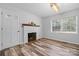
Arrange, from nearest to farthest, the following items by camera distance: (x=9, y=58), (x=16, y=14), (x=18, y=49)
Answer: (x=9, y=58)
(x=16, y=14)
(x=18, y=49)

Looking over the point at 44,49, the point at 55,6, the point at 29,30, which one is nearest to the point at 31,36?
the point at 29,30

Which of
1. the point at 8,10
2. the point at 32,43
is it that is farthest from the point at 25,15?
the point at 32,43

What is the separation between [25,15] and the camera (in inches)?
93.0

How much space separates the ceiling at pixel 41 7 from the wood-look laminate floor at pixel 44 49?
0.84m

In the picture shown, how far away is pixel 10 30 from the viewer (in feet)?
7.55

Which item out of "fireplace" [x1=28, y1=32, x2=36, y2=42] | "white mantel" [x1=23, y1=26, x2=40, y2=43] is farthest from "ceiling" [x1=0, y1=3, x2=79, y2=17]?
"fireplace" [x1=28, y1=32, x2=36, y2=42]

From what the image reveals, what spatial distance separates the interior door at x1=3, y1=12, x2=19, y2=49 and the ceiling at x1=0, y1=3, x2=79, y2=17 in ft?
1.12

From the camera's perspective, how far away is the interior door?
7.35 feet

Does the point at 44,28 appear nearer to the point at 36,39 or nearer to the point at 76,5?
the point at 36,39

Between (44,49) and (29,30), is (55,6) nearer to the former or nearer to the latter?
(29,30)

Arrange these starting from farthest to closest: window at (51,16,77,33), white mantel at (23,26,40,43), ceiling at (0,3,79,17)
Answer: white mantel at (23,26,40,43) → window at (51,16,77,33) → ceiling at (0,3,79,17)

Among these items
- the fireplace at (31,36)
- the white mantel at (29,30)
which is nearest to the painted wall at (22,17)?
the white mantel at (29,30)

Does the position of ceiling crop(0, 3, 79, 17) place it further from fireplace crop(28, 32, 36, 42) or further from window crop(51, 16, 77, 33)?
fireplace crop(28, 32, 36, 42)

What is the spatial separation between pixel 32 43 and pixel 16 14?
1003 millimetres
